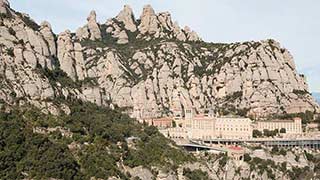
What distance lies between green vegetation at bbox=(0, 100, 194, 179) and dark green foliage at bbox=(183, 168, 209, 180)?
2.15 metres

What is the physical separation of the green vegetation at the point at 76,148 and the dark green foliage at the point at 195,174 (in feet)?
7.04

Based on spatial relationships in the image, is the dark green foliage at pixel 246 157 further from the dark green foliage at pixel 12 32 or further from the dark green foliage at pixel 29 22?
the dark green foliage at pixel 12 32

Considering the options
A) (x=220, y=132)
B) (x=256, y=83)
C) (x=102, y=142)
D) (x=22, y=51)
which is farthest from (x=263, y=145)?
(x=22, y=51)

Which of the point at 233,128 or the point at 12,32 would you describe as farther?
the point at 233,128

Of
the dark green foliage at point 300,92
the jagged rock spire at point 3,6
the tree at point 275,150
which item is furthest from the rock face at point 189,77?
the tree at point 275,150

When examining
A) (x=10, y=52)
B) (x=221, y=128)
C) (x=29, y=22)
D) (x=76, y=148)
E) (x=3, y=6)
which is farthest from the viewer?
(x=221, y=128)

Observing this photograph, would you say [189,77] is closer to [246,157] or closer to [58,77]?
[246,157]

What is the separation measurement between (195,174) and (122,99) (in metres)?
69.5

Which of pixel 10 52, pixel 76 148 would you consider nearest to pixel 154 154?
pixel 76 148

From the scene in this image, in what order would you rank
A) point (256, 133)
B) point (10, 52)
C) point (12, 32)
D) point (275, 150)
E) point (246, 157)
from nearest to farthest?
point (10, 52)
point (12, 32)
point (246, 157)
point (275, 150)
point (256, 133)

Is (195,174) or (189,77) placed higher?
(189,77)

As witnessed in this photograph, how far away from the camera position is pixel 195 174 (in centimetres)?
11494

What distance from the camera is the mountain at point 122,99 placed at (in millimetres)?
97188

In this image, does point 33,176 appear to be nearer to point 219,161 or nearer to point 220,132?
point 219,161
